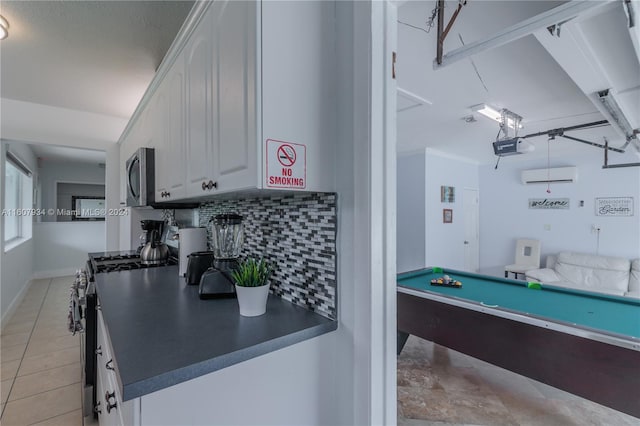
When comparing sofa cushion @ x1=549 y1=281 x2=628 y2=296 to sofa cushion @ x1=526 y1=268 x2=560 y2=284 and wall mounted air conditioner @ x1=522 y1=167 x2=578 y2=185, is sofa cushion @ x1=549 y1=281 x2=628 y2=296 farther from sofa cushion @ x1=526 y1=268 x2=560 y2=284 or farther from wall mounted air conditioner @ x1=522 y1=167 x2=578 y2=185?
wall mounted air conditioner @ x1=522 y1=167 x2=578 y2=185

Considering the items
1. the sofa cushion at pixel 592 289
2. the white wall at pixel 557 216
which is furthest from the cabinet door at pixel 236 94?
the white wall at pixel 557 216

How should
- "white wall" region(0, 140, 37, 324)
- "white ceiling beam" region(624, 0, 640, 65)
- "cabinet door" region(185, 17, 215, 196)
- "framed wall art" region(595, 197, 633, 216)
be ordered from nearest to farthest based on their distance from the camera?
"cabinet door" region(185, 17, 215, 196) < "white ceiling beam" region(624, 0, 640, 65) < "white wall" region(0, 140, 37, 324) < "framed wall art" region(595, 197, 633, 216)

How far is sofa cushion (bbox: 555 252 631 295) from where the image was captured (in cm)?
423

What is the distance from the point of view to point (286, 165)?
3.05 ft

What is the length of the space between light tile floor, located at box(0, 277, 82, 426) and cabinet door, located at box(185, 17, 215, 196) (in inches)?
72.6

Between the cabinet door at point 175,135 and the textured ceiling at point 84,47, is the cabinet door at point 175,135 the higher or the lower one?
the lower one

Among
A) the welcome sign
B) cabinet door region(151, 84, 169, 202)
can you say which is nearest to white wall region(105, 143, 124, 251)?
cabinet door region(151, 84, 169, 202)

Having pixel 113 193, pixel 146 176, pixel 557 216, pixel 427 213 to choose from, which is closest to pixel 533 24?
pixel 146 176

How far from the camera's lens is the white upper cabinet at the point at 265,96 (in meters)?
0.90

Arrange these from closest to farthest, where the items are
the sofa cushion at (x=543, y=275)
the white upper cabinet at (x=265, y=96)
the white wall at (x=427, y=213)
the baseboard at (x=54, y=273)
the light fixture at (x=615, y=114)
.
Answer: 1. the white upper cabinet at (x=265, y=96)
2. the light fixture at (x=615, y=114)
3. the sofa cushion at (x=543, y=275)
4. the white wall at (x=427, y=213)
5. the baseboard at (x=54, y=273)

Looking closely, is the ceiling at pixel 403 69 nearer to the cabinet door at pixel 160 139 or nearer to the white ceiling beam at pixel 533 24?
the white ceiling beam at pixel 533 24

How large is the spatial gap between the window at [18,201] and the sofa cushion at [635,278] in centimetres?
859

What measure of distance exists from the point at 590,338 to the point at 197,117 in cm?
229

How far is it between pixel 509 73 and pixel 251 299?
2.50 meters
